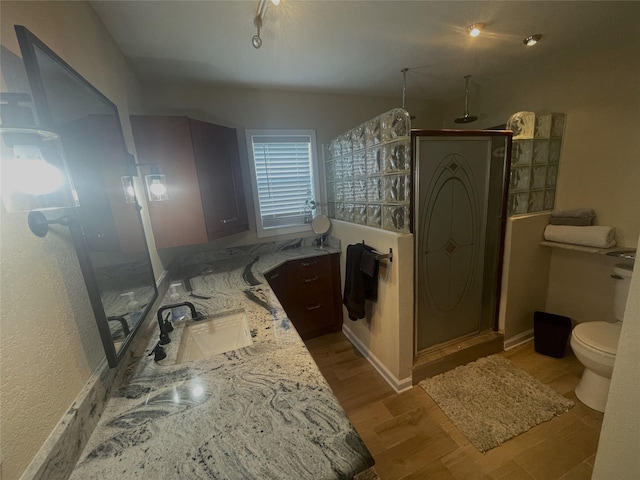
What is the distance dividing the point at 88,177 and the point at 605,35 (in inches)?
120

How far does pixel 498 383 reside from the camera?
5.82ft

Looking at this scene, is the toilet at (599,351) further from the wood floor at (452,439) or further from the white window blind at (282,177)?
the white window blind at (282,177)

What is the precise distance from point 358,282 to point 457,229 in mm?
849

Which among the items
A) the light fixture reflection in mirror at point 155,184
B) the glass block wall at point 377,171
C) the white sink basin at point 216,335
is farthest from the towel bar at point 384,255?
the light fixture reflection in mirror at point 155,184

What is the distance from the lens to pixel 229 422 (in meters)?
0.70

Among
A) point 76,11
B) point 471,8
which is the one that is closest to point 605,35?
point 471,8

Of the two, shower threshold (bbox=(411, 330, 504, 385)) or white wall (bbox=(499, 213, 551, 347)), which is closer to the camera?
shower threshold (bbox=(411, 330, 504, 385))

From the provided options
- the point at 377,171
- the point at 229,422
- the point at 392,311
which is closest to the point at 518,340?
the point at 392,311

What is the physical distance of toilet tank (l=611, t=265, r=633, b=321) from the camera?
1.63m

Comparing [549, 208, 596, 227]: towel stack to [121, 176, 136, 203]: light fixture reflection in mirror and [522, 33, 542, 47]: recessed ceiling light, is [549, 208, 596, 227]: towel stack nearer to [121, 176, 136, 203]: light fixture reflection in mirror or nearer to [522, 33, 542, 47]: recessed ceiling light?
[522, 33, 542, 47]: recessed ceiling light

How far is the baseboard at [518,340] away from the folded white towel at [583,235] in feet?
2.88

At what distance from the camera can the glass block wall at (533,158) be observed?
6.30 feet

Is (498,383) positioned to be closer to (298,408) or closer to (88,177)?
(298,408)

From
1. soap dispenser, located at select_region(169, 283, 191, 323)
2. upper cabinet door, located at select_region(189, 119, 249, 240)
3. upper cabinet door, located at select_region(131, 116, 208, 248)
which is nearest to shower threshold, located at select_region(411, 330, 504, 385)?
soap dispenser, located at select_region(169, 283, 191, 323)
